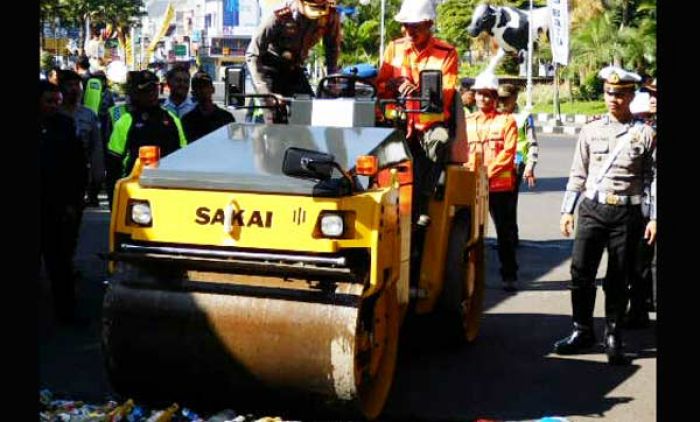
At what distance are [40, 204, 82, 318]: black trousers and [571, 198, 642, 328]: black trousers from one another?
11.4ft

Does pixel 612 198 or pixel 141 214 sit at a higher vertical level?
pixel 141 214

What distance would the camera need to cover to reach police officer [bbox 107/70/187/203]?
8406 mm

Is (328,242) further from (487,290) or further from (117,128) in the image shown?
(487,290)

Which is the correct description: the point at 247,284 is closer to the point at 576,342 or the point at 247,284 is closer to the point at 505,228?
the point at 576,342

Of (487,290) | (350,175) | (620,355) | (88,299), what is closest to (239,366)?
(350,175)

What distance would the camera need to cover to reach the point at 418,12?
7754mm

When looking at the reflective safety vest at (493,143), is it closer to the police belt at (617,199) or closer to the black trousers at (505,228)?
the black trousers at (505,228)

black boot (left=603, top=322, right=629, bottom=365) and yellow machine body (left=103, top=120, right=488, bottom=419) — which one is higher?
yellow machine body (left=103, top=120, right=488, bottom=419)

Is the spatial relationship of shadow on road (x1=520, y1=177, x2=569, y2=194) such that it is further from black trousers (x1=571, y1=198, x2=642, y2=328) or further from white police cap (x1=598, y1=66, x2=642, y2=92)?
white police cap (x1=598, y1=66, x2=642, y2=92)

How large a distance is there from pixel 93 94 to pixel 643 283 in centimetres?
897

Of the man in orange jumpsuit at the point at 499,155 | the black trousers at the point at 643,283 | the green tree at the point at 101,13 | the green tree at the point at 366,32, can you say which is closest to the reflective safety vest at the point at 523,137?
the man in orange jumpsuit at the point at 499,155

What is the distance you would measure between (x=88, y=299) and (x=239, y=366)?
4084mm

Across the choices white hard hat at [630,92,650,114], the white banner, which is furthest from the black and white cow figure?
white hard hat at [630,92,650,114]

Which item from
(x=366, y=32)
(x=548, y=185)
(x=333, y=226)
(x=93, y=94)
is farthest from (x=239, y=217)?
(x=366, y=32)
